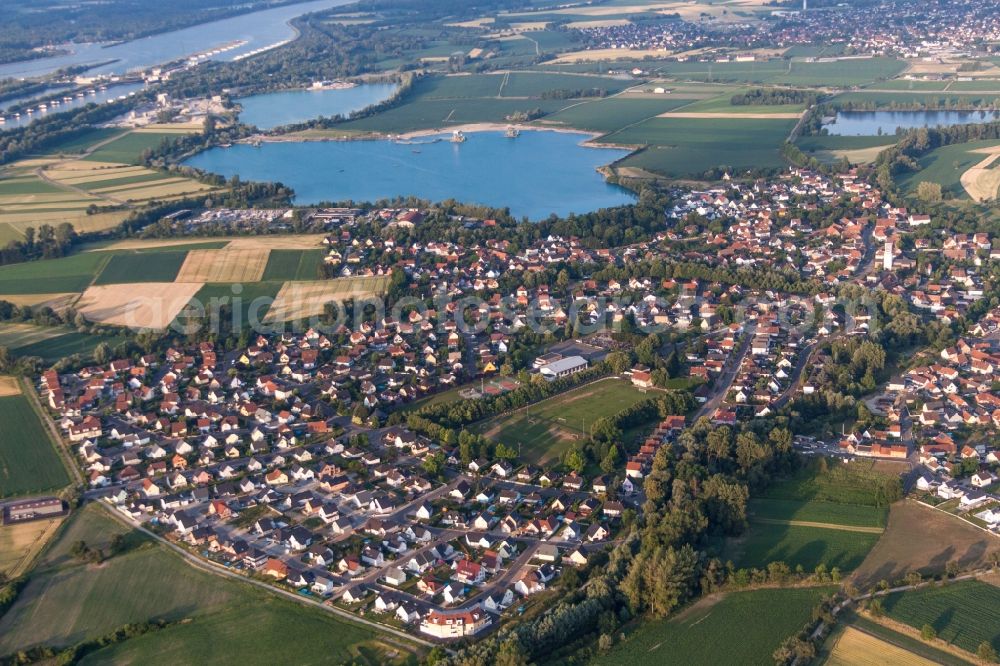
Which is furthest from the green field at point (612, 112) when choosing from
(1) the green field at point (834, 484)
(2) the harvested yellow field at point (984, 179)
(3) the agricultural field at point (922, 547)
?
(3) the agricultural field at point (922, 547)

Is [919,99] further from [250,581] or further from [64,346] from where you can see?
[250,581]

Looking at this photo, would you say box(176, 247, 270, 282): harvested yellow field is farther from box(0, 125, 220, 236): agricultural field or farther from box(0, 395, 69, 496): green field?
box(0, 395, 69, 496): green field

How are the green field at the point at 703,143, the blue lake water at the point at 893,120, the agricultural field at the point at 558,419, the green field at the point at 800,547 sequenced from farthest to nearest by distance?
the blue lake water at the point at 893,120 → the green field at the point at 703,143 → the agricultural field at the point at 558,419 → the green field at the point at 800,547

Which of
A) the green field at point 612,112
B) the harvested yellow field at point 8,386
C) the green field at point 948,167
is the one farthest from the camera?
the green field at point 612,112

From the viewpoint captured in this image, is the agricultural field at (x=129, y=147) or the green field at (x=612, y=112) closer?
the agricultural field at (x=129, y=147)

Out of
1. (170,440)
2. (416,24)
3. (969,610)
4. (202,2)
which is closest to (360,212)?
(170,440)

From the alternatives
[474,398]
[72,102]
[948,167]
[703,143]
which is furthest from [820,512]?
[72,102]

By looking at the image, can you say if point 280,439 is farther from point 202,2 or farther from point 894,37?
point 202,2

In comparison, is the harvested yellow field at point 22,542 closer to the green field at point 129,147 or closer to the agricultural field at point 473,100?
the green field at point 129,147
